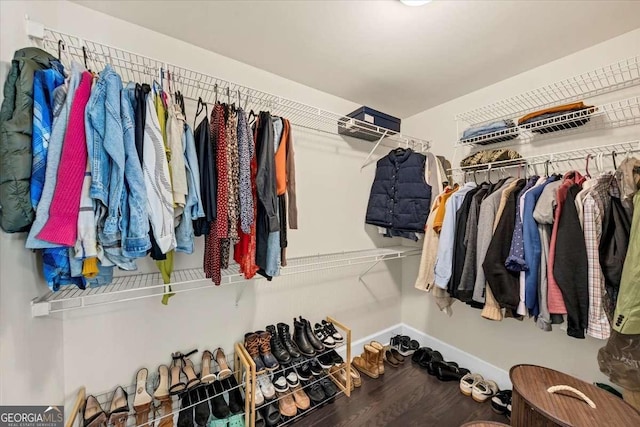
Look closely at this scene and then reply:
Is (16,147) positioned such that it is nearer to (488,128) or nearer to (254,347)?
(254,347)

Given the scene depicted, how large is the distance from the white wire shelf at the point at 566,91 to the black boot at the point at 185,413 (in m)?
2.70

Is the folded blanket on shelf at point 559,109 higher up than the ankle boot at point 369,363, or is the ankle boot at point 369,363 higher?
the folded blanket on shelf at point 559,109

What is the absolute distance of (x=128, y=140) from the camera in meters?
0.91

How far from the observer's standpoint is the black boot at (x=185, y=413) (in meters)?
1.32

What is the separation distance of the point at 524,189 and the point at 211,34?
6.58ft

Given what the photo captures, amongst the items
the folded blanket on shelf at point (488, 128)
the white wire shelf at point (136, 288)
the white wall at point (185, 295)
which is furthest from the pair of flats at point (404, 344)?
the folded blanket on shelf at point (488, 128)

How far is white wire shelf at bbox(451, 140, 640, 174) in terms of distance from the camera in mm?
1377

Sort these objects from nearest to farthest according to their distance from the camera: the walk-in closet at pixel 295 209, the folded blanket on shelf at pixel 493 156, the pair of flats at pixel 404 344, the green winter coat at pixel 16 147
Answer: the green winter coat at pixel 16 147
the walk-in closet at pixel 295 209
the folded blanket on shelf at pixel 493 156
the pair of flats at pixel 404 344

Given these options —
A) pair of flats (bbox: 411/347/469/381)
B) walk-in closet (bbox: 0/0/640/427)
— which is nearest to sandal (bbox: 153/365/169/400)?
walk-in closet (bbox: 0/0/640/427)

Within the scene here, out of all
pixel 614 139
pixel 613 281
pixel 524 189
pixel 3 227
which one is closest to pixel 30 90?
pixel 3 227

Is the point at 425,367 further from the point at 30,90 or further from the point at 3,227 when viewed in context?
the point at 30,90

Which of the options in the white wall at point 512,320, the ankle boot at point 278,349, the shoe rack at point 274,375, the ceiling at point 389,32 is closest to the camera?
the ceiling at point 389,32

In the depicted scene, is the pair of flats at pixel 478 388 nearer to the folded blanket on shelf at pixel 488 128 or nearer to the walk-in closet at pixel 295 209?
the walk-in closet at pixel 295 209

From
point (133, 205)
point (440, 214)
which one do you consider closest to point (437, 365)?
point (440, 214)
